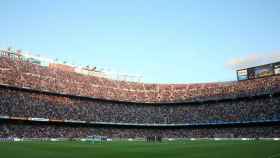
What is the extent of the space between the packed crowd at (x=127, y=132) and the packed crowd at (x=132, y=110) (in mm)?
2296

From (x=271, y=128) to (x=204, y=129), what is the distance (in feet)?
52.3

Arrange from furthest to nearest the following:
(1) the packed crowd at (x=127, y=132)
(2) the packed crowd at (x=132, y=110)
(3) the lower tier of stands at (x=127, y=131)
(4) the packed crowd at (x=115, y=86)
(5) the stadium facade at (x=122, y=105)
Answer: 1. (4) the packed crowd at (x=115, y=86)
2. (5) the stadium facade at (x=122, y=105)
3. (2) the packed crowd at (x=132, y=110)
4. (3) the lower tier of stands at (x=127, y=131)
5. (1) the packed crowd at (x=127, y=132)

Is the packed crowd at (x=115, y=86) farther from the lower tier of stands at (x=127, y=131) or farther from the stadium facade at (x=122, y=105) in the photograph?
the lower tier of stands at (x=127, y=131)

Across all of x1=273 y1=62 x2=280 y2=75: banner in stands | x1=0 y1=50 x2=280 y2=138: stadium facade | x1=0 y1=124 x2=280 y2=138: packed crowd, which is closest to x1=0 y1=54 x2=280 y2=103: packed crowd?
x1=0 y1=50 x2=280 y2=138: stadium facade

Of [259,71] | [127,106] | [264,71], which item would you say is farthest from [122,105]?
[264,71]

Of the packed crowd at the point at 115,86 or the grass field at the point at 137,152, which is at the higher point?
the packed crowd at the point at 115,86

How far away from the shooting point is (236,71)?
89.8 meters

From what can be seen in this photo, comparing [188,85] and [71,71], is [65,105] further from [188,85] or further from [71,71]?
[188,85]

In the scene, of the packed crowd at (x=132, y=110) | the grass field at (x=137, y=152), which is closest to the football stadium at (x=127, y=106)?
the packed crowd at (x=132, y=110)

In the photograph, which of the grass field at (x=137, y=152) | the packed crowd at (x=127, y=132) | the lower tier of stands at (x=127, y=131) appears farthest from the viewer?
the lower tier of stands at (x=127, y=131)

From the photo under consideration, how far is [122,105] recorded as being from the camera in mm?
90375

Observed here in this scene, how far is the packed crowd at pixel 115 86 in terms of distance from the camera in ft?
239

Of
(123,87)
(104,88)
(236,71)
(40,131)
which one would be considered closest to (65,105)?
(40,131)

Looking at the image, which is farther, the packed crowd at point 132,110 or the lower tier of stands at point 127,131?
the packed crowd at point 132,110
